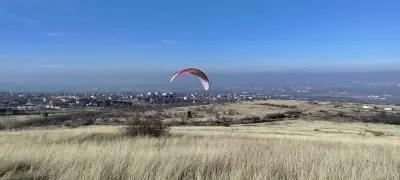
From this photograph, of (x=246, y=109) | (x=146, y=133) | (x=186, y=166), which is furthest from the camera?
(x=246, y=109)

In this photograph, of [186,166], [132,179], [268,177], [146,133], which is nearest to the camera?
[132,179]

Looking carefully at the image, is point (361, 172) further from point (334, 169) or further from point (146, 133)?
point (146, 133)

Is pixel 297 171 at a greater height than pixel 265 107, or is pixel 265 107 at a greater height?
pixel 297 171

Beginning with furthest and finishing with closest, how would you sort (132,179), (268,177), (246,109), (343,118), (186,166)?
(246,109)
(343,118)
(186,166)
(268,177)
(132,179)

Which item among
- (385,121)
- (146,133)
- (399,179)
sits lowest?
(385,121)

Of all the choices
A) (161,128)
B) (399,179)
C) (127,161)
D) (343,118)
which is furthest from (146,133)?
(343,118)

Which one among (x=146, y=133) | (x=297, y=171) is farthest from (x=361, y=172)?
(x=146, y=133)

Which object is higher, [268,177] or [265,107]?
[268,177]

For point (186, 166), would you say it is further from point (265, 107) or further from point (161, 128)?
point (265, 107)

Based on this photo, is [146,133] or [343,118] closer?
[146,133]
